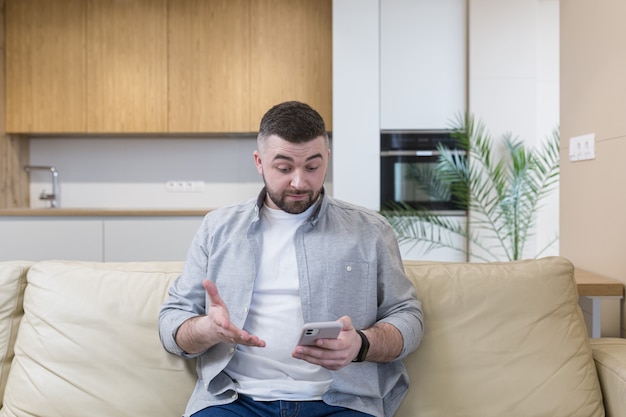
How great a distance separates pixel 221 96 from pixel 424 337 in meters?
3.33

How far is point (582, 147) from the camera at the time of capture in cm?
259

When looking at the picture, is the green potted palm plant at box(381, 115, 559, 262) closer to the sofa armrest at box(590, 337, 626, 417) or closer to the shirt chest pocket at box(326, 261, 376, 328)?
the sofa armrest at box(590, 337, 626, 417)

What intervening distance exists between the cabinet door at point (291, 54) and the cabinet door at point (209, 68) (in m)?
0.08

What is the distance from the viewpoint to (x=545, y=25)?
15.0 feet

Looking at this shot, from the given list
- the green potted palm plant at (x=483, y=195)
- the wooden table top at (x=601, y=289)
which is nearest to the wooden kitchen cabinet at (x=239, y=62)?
the green potted palm plant at (x=483, y=195)

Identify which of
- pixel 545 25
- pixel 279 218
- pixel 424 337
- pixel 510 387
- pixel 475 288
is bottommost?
pixel 510 387

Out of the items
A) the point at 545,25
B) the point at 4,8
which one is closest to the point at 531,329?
the point at 545,25

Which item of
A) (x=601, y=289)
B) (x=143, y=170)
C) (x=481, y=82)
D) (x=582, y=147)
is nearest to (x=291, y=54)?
(x=481, y=82)

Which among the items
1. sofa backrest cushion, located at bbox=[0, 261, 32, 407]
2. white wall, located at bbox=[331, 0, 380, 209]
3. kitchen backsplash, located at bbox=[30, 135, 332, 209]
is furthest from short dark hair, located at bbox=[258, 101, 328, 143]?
kitchen backsplash, located at bbox=[30, 135, 332, 209]

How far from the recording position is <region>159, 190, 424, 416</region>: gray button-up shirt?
65.2 inches

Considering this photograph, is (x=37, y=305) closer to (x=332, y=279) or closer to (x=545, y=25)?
(x=332, y=279)

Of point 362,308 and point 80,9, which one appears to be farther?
point 80,9

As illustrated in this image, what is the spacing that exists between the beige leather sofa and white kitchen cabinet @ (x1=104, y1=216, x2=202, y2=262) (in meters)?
2.40

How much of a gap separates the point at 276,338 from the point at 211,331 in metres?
0.20
